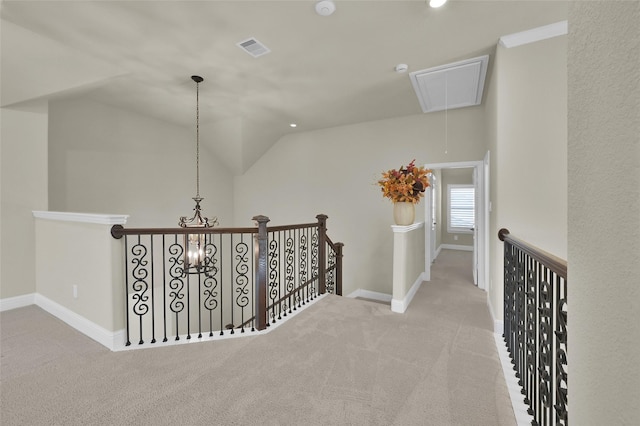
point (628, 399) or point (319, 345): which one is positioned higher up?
point (628, 399)

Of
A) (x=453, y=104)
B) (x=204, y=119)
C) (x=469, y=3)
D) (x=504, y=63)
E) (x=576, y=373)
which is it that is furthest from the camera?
(x=204, y=119)

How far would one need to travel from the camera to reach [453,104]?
4.30 meters

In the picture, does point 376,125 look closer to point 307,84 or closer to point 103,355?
point 307,84

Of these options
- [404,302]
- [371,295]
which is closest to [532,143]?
[404,302]

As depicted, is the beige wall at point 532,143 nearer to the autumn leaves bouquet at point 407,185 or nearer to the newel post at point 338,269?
the autumn leaves bouquet at point 407,185

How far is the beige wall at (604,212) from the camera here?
1.67 feet

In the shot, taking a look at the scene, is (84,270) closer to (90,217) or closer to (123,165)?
(90,217)

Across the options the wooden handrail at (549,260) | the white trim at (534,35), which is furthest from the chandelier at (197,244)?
the white trim at (534,35)

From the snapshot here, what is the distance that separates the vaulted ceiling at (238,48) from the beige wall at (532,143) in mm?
343

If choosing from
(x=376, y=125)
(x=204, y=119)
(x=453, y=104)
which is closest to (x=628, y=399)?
(x=453, y=104)

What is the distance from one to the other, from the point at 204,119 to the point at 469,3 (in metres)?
4.45

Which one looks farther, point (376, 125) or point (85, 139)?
point (376, 125)

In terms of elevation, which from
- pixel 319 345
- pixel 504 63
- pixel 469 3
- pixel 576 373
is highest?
pixel 469 3

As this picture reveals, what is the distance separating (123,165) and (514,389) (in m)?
5.93
